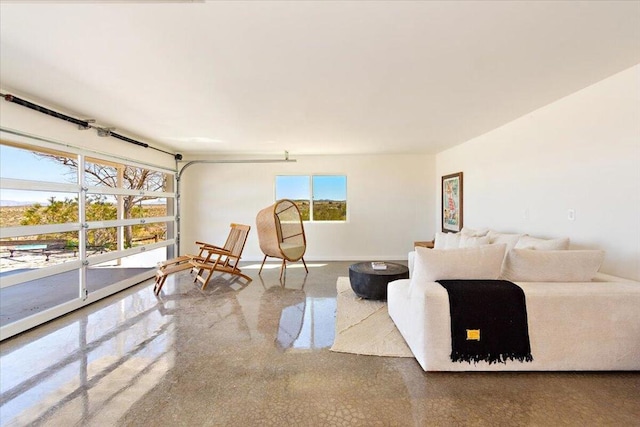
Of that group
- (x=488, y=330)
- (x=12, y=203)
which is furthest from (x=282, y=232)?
(x=488, y=330)

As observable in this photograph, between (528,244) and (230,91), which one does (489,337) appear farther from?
(230,91)

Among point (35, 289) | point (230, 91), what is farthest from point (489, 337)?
point (35, 289)

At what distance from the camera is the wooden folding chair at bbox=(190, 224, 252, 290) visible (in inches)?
165

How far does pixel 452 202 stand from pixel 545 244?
2837 millimetres

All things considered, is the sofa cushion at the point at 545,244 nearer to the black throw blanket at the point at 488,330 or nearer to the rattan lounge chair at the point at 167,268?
the black throw blanket at the point at 488,330

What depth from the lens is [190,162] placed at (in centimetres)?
601

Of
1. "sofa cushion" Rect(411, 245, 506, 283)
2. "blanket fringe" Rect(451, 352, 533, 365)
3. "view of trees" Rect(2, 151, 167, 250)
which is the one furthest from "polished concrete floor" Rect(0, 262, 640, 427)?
"view of trees" Rect(2, 151, 167, 250)

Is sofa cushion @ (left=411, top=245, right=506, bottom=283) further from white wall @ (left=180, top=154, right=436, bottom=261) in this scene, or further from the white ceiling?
white wall @ (left=180, top=154, right=436, bottom=261)

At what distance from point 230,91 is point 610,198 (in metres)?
3.66

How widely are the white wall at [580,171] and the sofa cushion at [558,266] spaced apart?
1.60 feet

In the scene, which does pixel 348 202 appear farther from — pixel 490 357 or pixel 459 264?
pixel 490 357

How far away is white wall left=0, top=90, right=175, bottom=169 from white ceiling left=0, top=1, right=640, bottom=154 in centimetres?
19

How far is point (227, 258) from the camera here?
4594 millimetres

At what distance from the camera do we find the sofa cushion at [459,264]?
227cm
